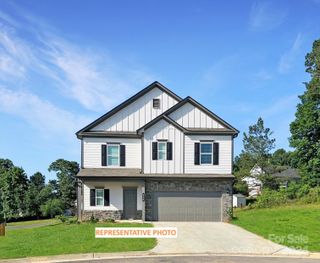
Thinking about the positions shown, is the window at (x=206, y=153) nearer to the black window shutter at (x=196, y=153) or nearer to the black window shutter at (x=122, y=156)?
the black window shutter at (x=196, y=153)

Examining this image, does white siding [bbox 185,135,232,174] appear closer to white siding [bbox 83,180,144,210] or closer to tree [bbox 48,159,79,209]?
white siding [bbox 83,180,144,210]

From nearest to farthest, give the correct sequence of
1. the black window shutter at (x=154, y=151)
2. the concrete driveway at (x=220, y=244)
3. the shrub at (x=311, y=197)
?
1. the concrete driveway at (x=220, y=244)
2. the black window shutter at (x=154, y=151)
3. the shrub at (x=311, y=197)

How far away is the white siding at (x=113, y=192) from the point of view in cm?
2739

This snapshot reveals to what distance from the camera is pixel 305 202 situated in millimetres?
33219

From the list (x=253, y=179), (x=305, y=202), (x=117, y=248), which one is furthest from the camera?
(x=253, y=179)

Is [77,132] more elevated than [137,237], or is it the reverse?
[77,132]

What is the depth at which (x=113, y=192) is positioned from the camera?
1094 inches

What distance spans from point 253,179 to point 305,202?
23.4 metres

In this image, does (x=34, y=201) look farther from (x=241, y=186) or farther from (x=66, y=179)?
(x=241, y=186)

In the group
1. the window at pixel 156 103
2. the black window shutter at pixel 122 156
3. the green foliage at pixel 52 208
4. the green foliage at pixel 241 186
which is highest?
the window at pixel 156 103

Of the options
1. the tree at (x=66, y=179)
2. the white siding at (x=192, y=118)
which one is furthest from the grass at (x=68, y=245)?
the tree at (x=66, y=179)

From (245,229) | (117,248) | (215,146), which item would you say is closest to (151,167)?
(215,146)

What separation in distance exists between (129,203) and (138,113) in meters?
6.17

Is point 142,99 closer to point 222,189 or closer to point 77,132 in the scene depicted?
point 77,132
